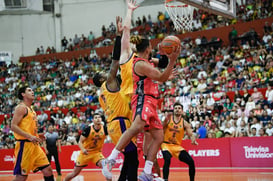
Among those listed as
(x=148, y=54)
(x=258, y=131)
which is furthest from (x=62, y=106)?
(x=148, y=54)

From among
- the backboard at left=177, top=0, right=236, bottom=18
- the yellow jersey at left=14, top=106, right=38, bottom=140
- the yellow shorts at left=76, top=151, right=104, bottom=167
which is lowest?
the yellow shorts at left=76, top=151, right=104, bottom=167

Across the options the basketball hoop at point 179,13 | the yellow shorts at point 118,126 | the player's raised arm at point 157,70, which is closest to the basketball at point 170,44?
the player's raised arm at point 157,70

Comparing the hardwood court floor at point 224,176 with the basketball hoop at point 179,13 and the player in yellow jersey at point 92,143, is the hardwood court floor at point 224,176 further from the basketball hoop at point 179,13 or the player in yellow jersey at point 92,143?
the basketball hoop at point 179,13

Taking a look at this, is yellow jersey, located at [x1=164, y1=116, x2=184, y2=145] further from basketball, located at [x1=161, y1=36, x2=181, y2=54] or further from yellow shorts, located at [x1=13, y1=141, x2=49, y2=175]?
basketball, located at [x1=161, y1=36, x2=181, y2=54]

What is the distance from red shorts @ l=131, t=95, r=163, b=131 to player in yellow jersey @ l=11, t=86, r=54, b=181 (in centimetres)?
206

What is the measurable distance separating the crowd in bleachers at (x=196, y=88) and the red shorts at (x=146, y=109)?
3.58 meters

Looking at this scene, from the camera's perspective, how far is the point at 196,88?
18234 mm

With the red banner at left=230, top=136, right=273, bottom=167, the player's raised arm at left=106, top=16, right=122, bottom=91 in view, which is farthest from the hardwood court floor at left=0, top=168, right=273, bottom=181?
the player's raised arm at left=106, top=16, right=122, bottom=91

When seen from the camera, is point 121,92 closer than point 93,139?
Yes

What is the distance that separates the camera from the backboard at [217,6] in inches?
318

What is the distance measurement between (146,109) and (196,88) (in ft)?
42.5

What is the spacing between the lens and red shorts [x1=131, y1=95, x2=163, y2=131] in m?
5.51

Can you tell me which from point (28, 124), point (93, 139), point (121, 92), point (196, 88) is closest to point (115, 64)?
point (121, 92)

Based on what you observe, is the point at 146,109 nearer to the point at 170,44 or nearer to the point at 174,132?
the point at 170,44
